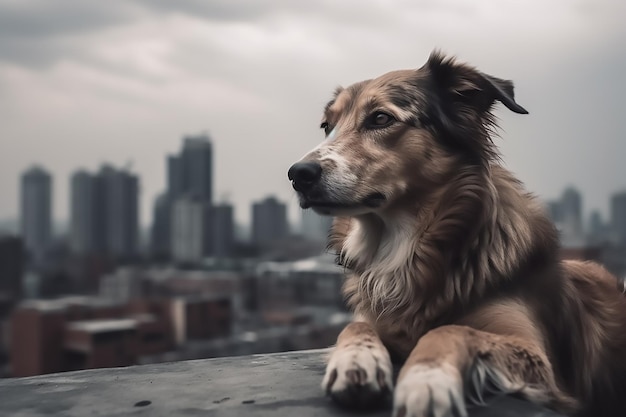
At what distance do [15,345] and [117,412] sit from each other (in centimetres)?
5126

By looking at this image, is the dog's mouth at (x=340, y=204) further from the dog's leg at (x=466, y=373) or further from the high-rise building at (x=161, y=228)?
the high-rise building at (x=161, y=228)

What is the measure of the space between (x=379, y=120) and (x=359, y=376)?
1523mm

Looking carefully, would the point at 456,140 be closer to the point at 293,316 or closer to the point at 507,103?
the point at 507,103

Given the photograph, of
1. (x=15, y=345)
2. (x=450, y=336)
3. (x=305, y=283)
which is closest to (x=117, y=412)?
A: (x=450, y=336)

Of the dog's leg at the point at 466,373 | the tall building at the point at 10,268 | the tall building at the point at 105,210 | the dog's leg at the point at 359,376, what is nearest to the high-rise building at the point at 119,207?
the tall building at the point at 105,210

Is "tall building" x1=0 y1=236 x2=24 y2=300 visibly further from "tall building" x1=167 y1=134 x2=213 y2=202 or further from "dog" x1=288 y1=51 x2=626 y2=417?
"dog" x1=288 y1=51 x2=626 y2=417

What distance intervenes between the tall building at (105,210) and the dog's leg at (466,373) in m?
97.6

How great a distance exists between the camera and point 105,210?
98562 mm

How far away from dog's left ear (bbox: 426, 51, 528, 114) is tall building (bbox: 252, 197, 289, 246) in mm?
89011

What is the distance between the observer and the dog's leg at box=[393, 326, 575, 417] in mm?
2365

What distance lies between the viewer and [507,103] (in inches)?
137

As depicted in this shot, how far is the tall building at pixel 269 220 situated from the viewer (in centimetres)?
9369

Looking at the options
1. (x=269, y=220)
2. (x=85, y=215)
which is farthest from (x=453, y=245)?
(x=85, y=215)

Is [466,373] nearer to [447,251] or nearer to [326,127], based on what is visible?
[447,251]
